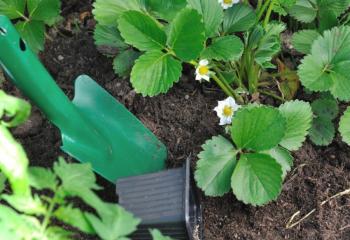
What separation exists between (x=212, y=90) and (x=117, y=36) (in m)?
0.31

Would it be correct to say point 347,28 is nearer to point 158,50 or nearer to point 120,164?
point 158,50

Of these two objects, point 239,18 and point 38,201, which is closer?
point 38,201

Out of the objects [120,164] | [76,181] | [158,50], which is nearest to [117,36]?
[158,50]

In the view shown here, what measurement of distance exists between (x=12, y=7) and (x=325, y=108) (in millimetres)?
885

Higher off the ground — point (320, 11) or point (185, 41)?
point (185, 41)

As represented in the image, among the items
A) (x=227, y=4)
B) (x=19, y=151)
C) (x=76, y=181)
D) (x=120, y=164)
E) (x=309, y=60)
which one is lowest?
(x=120, y=164)

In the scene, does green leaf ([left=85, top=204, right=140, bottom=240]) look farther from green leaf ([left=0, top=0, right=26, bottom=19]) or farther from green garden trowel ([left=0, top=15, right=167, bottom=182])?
green leaf ([left=0, top=0, right=26, bottom=19])

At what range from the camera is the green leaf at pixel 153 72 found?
1.42 m

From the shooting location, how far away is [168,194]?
1375mm

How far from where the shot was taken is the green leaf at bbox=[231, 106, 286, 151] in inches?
53.7

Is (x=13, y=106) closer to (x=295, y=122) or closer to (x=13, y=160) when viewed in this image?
(x=13, y=160)

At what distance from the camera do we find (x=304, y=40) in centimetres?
160

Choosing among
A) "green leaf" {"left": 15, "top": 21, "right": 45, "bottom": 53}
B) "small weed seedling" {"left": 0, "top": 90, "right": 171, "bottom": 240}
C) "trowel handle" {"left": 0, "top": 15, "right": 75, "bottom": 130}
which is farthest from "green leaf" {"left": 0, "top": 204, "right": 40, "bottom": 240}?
"green leaf" {"left": 15, "top": 21, "right": 45, "bottom": 53}

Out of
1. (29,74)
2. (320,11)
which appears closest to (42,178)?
(29,74)
